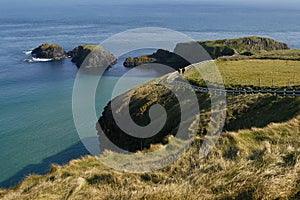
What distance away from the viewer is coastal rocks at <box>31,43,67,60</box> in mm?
94688

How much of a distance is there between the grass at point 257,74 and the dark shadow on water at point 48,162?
594 inches

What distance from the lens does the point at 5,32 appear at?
141 metres

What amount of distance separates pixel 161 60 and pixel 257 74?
53.5 m

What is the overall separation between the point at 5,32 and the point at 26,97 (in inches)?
3766

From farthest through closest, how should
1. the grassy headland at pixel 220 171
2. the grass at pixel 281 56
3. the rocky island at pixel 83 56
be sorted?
the rocky island at pixel 83 56
the grass at pixel 281 56
the grassy headland at pixel 220 171

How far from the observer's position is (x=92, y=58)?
281 ft

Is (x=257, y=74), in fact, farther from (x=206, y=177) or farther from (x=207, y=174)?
(x=206, y=177)

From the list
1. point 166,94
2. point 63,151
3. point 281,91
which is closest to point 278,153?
point 281,91

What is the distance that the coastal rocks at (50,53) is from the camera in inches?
3728

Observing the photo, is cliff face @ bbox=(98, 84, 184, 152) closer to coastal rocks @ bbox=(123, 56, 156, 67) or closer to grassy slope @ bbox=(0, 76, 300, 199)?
grassy slope @ bbox=(0, 76, 300, 199)

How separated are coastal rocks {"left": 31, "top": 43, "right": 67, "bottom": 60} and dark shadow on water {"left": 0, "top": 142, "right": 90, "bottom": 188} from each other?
61.4 m

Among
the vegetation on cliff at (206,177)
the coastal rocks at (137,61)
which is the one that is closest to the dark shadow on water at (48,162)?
the vegetation on cliff at (206,177)

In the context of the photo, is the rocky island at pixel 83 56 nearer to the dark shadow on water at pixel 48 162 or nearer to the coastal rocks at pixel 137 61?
the coastal rocks at pixel 137 61

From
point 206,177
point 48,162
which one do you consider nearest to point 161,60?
point 48,162
